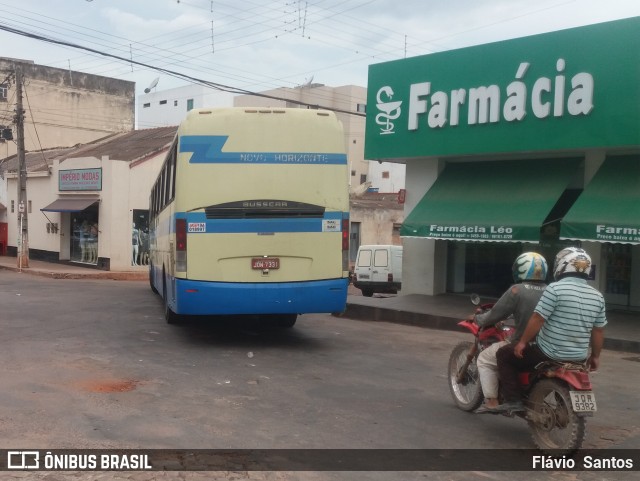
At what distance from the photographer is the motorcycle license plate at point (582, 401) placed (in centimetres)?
524

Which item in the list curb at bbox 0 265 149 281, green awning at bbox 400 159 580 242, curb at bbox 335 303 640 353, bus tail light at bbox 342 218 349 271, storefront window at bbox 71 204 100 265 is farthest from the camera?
storefront window at bbox 71 204 100 265

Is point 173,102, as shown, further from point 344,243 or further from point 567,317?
point 567,317

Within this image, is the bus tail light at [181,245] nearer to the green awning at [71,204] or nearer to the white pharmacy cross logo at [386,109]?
the white pharmacy cross logo at [386,109]

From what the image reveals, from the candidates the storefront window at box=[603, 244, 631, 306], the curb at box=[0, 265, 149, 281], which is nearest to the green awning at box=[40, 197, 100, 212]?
the curb at box=[0, 265, 149, 281]

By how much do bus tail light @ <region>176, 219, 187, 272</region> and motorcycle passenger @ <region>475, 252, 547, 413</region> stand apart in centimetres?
519

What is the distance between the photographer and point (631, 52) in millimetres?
13055

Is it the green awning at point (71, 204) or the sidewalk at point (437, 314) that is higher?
the green awning at point (71, 204)

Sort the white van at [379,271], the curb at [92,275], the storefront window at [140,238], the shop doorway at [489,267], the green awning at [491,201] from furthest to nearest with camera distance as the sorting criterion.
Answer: the storefront window at [140,238] → the curb at [92,275] → the white van at [379,271] → the shop doorway at [489,267] → the green awning at [491,201]

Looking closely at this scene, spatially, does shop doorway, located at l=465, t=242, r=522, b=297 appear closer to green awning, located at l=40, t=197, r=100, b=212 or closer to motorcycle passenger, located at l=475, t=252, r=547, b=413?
motorcycle passenger, located at l=475, t=252, r=547, b=413

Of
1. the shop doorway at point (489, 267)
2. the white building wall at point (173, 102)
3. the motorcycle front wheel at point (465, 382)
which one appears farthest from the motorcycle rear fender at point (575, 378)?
the white building wall at point (173, 102)

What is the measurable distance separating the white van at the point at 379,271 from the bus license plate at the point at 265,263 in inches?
546

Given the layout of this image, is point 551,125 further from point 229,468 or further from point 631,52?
point 229,468

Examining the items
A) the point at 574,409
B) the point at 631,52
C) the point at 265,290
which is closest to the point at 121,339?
the point at 265,290

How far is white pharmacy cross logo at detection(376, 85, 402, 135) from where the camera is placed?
1755cm
